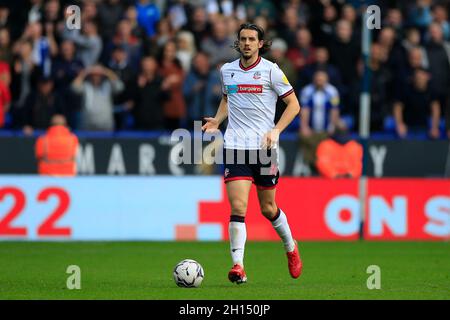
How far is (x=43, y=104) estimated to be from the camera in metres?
20.4

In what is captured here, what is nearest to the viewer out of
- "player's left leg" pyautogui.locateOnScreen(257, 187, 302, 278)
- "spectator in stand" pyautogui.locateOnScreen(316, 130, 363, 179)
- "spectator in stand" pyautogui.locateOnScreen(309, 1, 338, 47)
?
"player's left leg" pyautogui.locateOnScreen(257, 187, 302, 278)

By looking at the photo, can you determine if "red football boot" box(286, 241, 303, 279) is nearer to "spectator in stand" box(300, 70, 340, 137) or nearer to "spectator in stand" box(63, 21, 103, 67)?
"spectator in stand" box(300, 70, 340, 137)

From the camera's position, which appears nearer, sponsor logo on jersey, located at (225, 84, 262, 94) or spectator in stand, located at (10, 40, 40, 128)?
sponsor logo on jersey, located at (225, 84, 262, 94)

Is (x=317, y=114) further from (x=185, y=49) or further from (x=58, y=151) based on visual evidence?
(x=58, y=151)

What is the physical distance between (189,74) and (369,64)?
10.6 feet

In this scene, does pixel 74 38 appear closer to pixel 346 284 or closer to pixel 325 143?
pixel 325 143

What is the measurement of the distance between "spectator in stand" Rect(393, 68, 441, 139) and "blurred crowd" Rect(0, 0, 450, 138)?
2 centimetres

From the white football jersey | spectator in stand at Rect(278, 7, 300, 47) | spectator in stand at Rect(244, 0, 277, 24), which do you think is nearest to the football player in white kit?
the white football jersey

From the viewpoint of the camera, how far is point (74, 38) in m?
21.0

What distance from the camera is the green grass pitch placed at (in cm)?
1095

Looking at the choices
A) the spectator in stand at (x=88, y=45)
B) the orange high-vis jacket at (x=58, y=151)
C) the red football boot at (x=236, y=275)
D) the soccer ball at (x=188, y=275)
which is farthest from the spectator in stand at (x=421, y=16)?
the soccer ball at (x=188, y=275)

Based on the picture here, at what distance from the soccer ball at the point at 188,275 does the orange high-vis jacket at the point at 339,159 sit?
9.50 meters

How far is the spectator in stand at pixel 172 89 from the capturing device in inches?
826
